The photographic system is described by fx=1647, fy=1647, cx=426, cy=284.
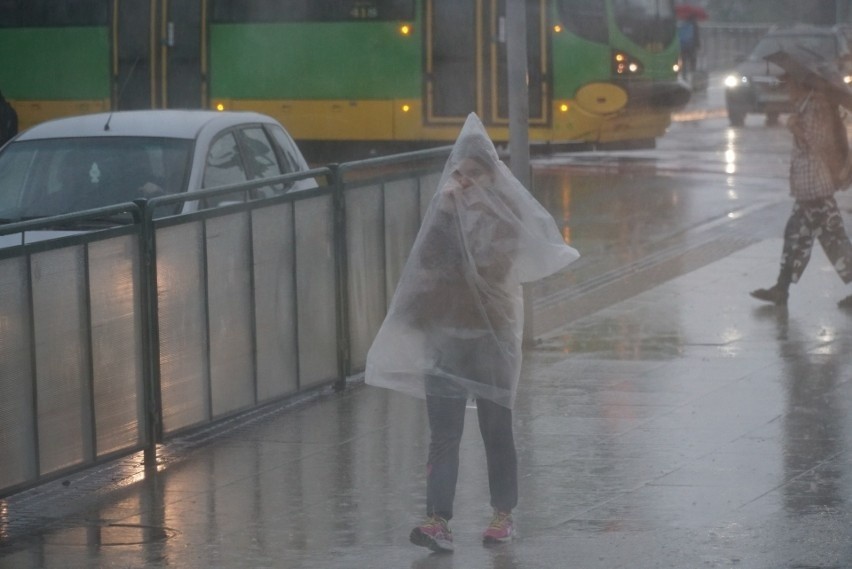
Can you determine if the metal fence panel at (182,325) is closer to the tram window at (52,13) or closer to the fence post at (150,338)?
the fence post at (150,338)

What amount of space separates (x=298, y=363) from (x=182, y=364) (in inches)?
44.5

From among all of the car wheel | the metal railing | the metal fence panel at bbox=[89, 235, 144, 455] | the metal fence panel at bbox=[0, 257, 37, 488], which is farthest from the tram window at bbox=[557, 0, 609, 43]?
the metal fence panel at bbox=[0, 257, 37, 488]

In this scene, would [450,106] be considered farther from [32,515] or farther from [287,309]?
[32,515]

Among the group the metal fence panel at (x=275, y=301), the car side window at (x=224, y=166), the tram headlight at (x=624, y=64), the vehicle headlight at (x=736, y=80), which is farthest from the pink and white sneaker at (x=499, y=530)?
the vehicle headlight at (x=736, y=80)

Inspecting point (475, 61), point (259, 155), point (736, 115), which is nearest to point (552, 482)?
point (259, 155)

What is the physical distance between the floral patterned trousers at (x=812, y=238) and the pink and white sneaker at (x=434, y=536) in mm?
6329

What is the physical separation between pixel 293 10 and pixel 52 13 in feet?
12.0

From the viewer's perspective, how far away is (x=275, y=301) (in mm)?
9102

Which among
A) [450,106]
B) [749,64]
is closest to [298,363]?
[450,106]

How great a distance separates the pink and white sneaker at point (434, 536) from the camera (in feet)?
21.3

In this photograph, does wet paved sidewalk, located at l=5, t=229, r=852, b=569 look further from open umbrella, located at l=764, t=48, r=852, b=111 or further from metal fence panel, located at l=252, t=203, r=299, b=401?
open umbrella, located at l=764, t=48, r=852, b=111

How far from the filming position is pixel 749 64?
3316cm

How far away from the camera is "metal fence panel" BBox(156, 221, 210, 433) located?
321 inches

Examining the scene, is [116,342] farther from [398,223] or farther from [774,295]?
[774,295]
